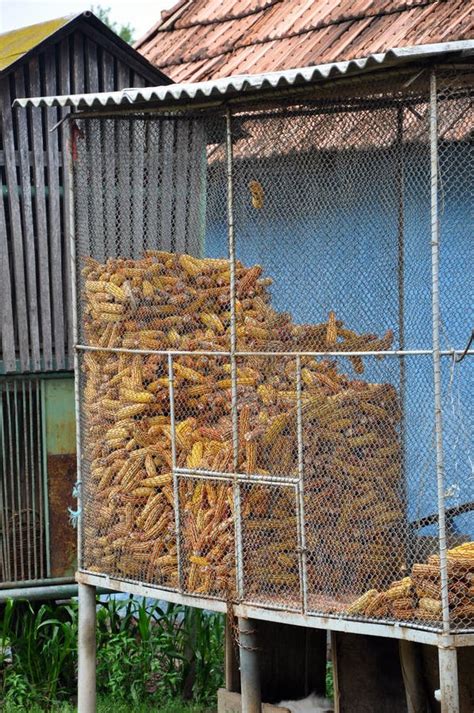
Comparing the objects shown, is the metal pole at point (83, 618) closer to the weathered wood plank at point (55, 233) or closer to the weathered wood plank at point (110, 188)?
the weathered wood plank at point (110, 188)

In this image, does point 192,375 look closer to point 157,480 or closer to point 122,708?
point 157,480

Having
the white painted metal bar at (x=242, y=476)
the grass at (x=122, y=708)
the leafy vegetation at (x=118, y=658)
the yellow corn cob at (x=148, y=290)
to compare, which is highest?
the yellow corn cob at (x=148, y=290)

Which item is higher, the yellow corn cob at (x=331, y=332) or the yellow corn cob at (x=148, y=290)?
the yellow corn cob at (x=148, y=290)

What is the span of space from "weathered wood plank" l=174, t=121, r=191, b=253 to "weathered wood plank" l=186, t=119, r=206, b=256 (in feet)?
0.08

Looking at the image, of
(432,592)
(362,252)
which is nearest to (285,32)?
(362,252)

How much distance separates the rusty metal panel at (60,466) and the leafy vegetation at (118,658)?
1.29 ft

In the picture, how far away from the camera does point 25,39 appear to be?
10.6m

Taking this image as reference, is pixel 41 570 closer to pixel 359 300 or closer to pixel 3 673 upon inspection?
pixel 3 673

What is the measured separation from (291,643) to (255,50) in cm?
528

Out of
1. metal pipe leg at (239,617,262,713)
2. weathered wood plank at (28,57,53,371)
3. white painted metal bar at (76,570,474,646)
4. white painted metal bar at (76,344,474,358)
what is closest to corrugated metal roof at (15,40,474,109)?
white painted metal bar at (76,344,474,358)

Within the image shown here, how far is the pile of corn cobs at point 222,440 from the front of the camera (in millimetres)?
7461

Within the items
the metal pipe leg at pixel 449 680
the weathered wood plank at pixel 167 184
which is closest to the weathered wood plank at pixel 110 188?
the weathered wood plank at pixel 167 184

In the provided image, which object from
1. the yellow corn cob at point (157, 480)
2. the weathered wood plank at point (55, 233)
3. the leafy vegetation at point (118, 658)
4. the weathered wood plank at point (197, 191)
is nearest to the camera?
the yellow corn cob at point (157, 480)

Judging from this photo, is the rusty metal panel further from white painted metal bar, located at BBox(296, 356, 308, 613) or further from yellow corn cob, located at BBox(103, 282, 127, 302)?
white painted metal bar, located at BBox(296, 356, 308, 613)
